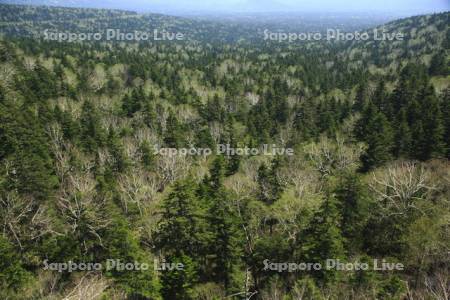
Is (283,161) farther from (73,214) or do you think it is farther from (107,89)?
(107,89)

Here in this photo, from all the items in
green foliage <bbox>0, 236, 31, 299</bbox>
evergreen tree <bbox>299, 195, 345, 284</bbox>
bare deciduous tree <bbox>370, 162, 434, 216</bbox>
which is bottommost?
green foliage <bbox>0, 236, 31, 299</bbox>

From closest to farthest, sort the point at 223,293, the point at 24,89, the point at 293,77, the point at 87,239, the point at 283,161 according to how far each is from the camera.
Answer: the point at 223,293, the point at 87,239, the point at 283,161, the point at 24,89, the point at 293,77

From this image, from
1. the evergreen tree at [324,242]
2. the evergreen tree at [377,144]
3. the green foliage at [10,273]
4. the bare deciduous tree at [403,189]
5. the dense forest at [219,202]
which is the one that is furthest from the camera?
the evergreen tree at [377,144]

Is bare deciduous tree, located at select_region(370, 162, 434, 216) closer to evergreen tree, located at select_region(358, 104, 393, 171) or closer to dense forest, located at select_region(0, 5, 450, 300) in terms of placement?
dense forest, located at select_region(0, 5, 450, 300)

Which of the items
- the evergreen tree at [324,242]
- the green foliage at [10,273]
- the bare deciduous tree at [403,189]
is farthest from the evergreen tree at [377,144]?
the green foliage at [10,273]

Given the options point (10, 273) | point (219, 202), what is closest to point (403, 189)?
point (219, 202)

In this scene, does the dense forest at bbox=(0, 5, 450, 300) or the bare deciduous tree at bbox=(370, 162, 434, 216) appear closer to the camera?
the dense forest at bbox=(0, 5, 450, 300)

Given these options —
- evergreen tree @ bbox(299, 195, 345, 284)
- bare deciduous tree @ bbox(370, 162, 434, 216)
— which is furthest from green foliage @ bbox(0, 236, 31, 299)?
bare deciduous tree @ bbox(370, 162, 434, 216)

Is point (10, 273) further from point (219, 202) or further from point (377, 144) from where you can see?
point (377, 144)

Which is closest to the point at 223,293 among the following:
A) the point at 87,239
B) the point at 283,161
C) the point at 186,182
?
the point at 186,182

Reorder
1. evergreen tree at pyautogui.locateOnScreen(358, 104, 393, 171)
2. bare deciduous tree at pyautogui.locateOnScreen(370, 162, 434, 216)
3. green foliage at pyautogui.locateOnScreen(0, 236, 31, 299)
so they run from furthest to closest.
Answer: evergreen tree at pyautogui.locateOnScreen(358, 104, 393, 171), bare deciduous tree at pyautogui.locateOnScreen(370, 162, 434, 216), green foliage at pyautogui.locateOnScreen(0, 236, 31, 299)

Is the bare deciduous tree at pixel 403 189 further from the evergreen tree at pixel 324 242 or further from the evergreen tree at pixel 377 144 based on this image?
the evergreen tree at pixel 377 144
